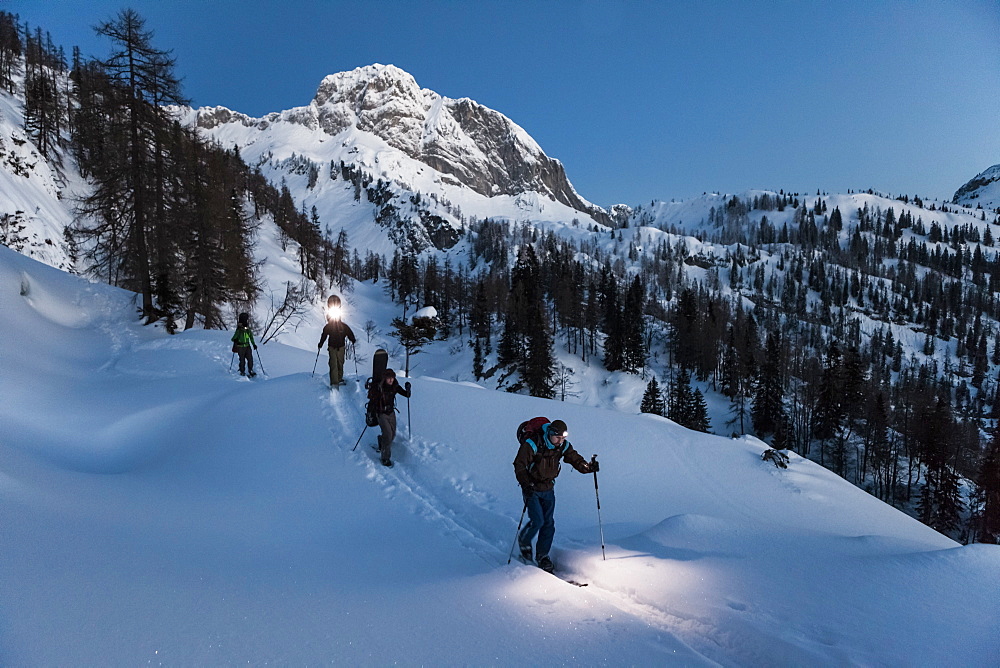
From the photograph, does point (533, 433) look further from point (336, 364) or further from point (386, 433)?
point (336, 364)

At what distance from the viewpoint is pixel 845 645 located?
420 cm

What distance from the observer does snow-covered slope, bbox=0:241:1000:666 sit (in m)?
3.37

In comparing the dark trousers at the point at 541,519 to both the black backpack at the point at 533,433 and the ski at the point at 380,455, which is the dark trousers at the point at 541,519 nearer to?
the black backpack at the point at 533,433

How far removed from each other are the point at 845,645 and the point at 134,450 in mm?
12075

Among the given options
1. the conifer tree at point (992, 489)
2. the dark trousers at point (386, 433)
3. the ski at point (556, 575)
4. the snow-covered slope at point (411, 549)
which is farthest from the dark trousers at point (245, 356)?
the conifer tree at point (992, 489)

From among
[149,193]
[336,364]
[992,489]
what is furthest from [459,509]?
[992,489]

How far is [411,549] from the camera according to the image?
5.95 metres

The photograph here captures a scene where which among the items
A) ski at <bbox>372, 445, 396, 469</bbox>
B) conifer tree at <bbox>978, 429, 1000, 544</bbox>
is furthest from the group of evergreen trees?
conifer tree at <bbox>978, 429, 1000, 544</bbox>

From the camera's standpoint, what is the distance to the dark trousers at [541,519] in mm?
5957

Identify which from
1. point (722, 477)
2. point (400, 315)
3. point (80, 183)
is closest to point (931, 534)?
point (722, 477)

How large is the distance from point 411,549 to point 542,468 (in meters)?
2.09

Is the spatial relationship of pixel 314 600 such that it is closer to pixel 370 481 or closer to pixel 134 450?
pixel 370 481

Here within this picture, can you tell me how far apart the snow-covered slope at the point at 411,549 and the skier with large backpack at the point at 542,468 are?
0.62m

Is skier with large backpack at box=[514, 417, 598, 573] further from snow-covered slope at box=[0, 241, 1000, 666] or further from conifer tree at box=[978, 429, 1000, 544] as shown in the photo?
conifer tree at box=[978, 429, 1000, 544]
